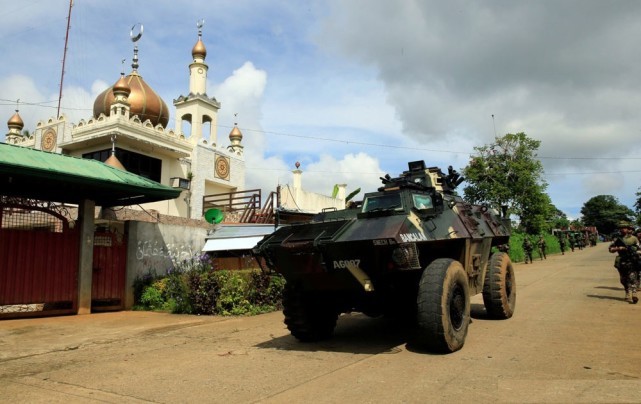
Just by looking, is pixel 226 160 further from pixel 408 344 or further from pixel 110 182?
pixel 408 344

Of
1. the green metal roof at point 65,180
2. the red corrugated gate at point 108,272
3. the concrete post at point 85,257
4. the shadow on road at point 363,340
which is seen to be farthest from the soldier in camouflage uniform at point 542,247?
the concrete post at point 85,257

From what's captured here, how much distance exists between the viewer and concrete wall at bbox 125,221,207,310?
12406mm

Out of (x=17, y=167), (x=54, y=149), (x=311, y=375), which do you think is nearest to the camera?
(x=311, y=375)

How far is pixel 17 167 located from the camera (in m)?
9.02

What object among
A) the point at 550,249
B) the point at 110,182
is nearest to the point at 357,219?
the point at 110,182

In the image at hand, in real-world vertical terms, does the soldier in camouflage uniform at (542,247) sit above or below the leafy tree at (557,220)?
below

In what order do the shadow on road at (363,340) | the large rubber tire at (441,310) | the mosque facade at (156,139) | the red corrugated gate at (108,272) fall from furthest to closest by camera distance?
the mosque facade at (156,139)
the red corrugated gate at (108,272)
the shadow on road at (363,340)
the large rubber tire at (441,310)

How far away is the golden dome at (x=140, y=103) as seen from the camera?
2353cm

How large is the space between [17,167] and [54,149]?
612 inches

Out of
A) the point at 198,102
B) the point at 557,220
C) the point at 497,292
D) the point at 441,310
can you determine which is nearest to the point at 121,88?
the point at 198,102

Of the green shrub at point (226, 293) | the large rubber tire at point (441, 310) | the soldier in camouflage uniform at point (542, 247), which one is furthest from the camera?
the soldier in camouflage uniform at point (542, 247)

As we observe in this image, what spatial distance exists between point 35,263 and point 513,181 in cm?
3587

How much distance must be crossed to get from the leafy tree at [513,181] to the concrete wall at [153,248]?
1156 inches

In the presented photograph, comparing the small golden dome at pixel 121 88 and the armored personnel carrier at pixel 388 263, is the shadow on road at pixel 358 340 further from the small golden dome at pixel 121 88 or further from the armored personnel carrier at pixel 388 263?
the small golden dome at pixel 121 88
